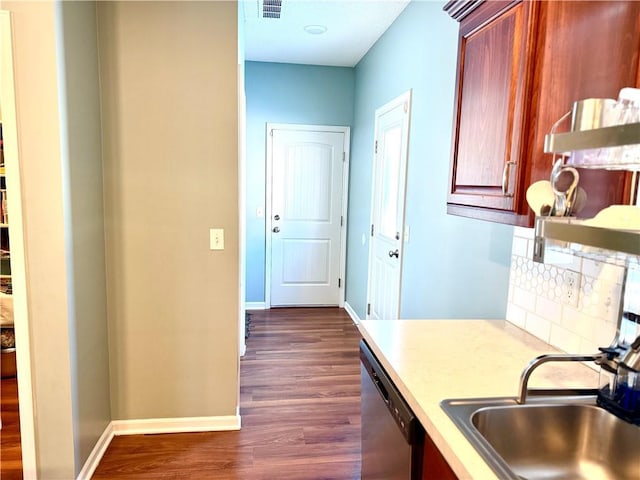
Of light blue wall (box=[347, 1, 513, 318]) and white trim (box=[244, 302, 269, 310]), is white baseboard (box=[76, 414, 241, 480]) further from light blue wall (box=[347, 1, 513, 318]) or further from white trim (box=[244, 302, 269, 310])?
white trim (box=[244, 302, 269, 310])

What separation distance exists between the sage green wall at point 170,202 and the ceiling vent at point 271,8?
40.1 inches

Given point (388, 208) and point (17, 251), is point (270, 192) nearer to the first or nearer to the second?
point (388, 208)

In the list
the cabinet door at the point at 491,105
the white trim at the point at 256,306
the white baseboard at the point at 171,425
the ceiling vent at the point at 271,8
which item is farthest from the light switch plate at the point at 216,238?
the white trim at the point at 256,306

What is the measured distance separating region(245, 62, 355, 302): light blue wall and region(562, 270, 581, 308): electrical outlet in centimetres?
385

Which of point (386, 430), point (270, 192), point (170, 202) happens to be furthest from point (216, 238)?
point (270, 192)

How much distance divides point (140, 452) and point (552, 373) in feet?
6.87

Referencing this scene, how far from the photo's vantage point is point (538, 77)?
1.20m

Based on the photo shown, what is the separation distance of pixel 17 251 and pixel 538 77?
2.08 meters

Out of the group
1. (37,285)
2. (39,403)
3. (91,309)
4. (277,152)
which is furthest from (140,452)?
(277,152)

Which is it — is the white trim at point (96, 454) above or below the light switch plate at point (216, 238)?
below

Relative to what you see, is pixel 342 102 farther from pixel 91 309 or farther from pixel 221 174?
pixel 91 309

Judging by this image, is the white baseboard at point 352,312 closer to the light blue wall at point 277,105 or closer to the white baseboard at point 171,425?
the light blue wall at point 277,105

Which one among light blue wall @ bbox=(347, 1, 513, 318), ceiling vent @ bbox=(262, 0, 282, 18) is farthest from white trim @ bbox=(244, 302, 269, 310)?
ceiling vent @ bbox=(262, 0, 282, 18)

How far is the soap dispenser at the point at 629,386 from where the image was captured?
1.02 metres
